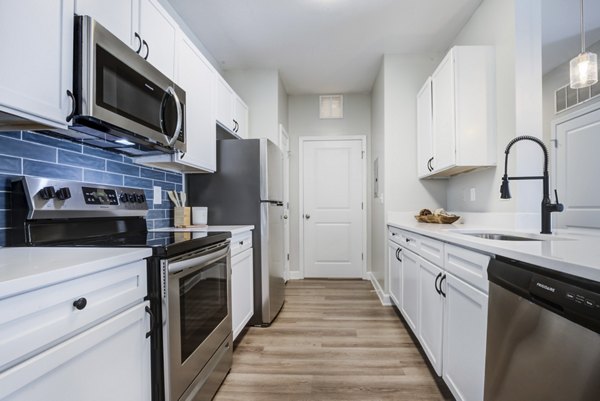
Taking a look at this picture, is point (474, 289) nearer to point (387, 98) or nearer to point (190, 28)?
point (387, 98)

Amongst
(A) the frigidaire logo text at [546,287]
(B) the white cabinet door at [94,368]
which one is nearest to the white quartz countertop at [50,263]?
(B) the white cabinet door at [94,368]

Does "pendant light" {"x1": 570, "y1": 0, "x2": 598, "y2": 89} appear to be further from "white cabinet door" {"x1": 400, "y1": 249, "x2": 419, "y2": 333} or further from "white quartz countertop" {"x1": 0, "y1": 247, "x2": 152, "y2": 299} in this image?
"white quartz countertop" {"x1": 0, "y1": 247, "x2": 152, "y2": 299}

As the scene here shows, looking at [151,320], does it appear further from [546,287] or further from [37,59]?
[546,287]

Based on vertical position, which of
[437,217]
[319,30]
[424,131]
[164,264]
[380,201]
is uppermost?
[319,30]

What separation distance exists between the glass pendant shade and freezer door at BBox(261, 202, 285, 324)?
7.03 ft

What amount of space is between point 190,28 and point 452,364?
10.3 ft

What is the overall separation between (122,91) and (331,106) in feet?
10.9

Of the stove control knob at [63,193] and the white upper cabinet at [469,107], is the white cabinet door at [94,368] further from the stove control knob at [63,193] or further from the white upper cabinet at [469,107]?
the white upper cabinet at [469,107]

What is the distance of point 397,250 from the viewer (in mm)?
2529

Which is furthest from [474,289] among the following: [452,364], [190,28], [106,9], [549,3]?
[190,28]

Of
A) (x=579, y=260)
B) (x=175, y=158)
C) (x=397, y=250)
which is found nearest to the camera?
(x=579, y=260)

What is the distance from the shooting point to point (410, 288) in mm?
2139

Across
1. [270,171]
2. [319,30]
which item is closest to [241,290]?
[270,171]

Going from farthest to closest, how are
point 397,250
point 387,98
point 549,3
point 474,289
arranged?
point 387,98 → point 397,250 → point 549,3 → point 474,289
